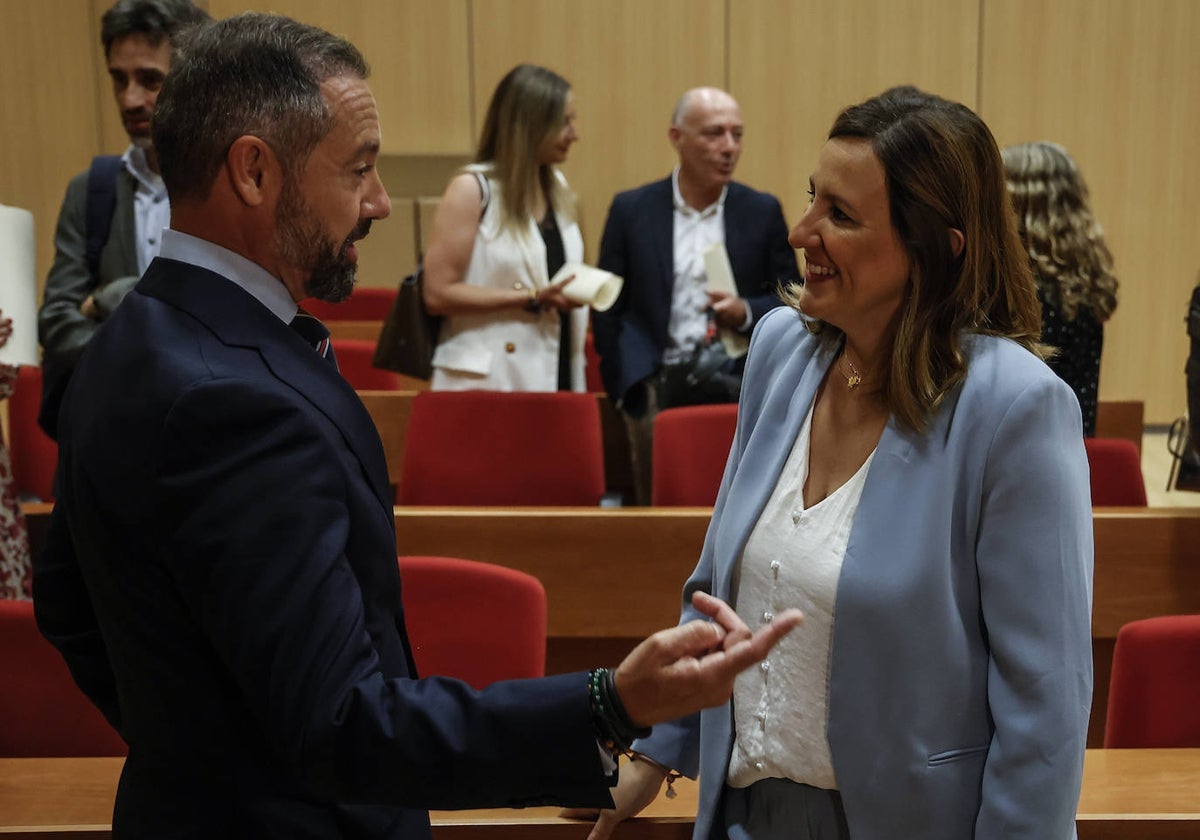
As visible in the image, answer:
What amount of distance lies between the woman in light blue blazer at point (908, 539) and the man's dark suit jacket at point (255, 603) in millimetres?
472

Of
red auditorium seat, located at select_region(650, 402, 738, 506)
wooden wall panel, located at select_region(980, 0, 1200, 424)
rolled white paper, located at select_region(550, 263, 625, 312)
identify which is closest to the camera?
red auditorium seat, located at select_region(650, 402, 738, 506)

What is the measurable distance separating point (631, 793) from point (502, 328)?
2.41m

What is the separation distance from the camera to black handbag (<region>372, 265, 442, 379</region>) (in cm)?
386

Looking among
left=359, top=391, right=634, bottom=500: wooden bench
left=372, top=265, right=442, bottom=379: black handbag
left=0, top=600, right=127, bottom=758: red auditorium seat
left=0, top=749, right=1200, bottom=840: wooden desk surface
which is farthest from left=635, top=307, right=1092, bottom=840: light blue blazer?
left=359, top=391, right=634, bottom=500: wooden bench

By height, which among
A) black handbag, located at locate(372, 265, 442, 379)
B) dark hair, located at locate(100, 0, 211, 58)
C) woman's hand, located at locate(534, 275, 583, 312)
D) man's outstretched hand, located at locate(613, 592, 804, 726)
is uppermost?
dark hair, located at locate(100, 0, 211, 58)

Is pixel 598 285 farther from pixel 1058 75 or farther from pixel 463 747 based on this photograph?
pixel 1058 75

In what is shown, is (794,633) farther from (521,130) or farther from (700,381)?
(521,130)

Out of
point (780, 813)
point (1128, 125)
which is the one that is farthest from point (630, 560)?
point (1128, 125)

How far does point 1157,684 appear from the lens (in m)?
2.03

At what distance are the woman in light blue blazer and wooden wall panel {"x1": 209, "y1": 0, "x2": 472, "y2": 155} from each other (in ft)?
19.7

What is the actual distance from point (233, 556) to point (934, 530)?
2.48 ft

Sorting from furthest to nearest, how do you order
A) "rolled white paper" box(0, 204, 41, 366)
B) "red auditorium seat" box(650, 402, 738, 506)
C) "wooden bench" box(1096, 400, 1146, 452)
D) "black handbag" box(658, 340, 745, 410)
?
"wooden bench" box(1096, 400, 1146, 452) < "black handbag" box(658, 340, 745, 410) < "red auditorium seat" box(650, 402, 738, 506) < "rolled white paper" box(0, 204, 41, 366)

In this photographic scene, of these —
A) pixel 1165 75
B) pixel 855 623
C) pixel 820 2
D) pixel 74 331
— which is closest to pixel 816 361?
pixel 855 623

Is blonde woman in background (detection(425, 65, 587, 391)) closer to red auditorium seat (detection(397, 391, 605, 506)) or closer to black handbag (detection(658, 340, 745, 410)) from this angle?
black handbag (detection(658, 340, 745, 410))
